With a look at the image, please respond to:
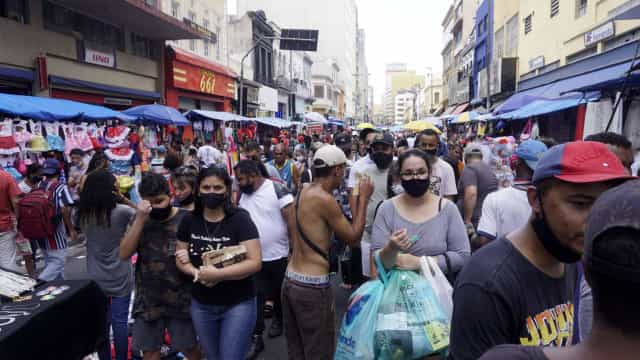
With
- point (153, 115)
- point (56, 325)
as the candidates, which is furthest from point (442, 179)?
point (153, 115)

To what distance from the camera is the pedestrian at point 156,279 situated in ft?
12.2

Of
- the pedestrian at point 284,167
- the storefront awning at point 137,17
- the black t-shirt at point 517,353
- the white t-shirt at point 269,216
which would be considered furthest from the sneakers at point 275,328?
the storefront awning at point 137,17

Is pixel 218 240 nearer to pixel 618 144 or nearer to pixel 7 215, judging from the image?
pixel 618 144

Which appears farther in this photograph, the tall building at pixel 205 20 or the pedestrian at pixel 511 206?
the tall building at pixel 205 20

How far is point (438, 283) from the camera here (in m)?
2.84

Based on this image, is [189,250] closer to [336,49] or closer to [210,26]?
[210,26]

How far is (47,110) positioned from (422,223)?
8.10 metres

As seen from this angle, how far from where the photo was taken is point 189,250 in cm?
358

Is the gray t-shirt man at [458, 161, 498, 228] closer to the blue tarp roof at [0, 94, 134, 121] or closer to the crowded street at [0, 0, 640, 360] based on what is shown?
the crowded street at [0, 0, 640, 360]

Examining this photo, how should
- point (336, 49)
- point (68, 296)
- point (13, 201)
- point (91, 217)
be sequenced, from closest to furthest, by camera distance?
point (68, 296) < point (91, 217) < point (13, 201) < point (336, 49)

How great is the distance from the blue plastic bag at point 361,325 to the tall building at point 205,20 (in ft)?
62.2

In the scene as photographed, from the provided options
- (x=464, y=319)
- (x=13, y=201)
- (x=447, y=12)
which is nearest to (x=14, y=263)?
(x=13, y=201)

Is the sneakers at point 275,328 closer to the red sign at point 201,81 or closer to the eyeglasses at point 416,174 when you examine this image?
the eyeglasses at point 416,174

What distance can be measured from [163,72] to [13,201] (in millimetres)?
15089
